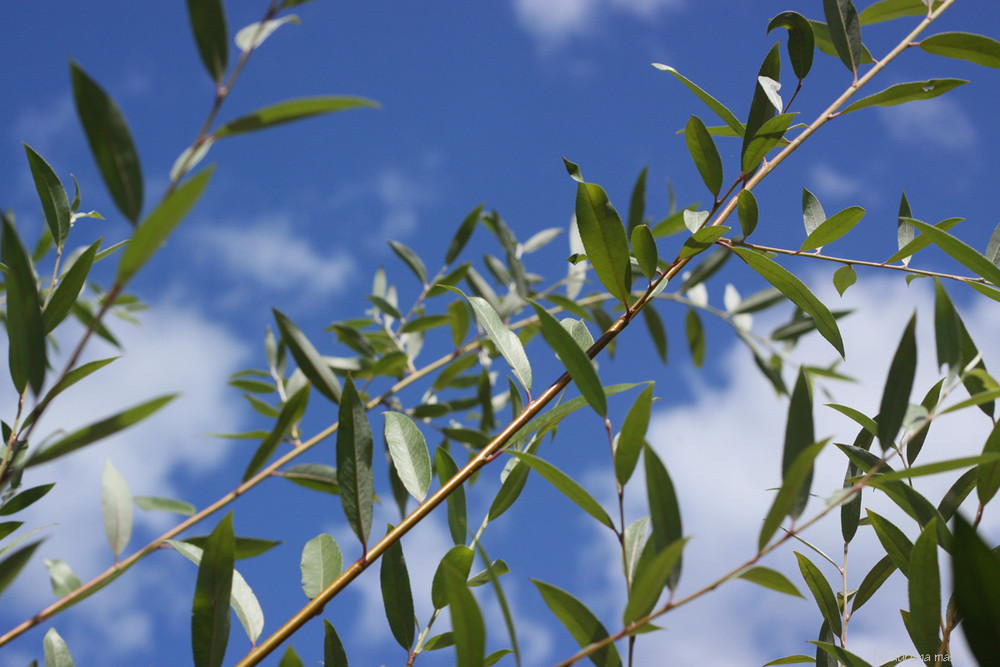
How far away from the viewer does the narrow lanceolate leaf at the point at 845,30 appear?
0.67 metres

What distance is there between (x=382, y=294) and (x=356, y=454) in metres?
1.36

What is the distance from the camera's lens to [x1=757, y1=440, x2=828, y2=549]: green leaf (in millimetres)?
400

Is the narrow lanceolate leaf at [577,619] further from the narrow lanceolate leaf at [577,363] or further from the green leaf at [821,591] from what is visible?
the green leaf at [821,591]

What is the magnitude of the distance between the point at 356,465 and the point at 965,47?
0.68 metres

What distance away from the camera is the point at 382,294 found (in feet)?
6.18

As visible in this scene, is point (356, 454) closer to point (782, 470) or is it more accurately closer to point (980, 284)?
point (782, 470)

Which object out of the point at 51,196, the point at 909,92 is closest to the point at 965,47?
the point at 909,92

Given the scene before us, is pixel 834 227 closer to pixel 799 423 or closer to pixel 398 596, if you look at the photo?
pixel 799 423

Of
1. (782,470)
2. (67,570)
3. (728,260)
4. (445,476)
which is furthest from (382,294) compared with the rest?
(782,470)

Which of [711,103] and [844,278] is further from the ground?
[711,103]

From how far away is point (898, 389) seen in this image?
458 millimetres

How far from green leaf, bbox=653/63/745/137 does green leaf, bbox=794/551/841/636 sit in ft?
1.43

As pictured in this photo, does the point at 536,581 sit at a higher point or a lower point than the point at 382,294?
lower

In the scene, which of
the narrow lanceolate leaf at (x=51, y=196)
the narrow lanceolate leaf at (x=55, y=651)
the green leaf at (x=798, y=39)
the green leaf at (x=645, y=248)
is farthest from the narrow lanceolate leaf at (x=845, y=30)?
the narrow lanceolate leaf at (x=55, y=651)
